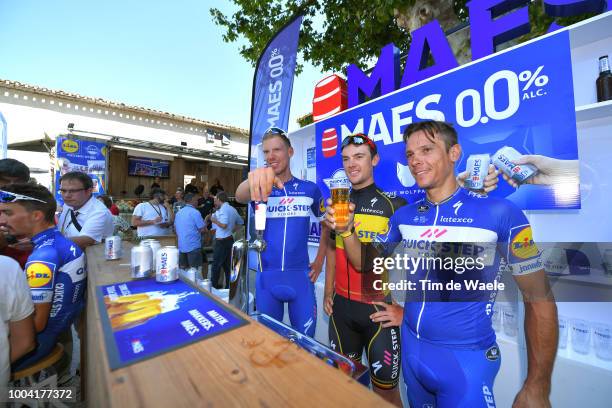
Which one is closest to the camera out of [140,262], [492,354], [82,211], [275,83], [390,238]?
[492,354]

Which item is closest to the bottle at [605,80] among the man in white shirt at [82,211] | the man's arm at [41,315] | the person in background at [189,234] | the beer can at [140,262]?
the beer can at [140,262]

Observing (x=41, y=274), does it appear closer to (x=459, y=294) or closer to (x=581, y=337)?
(x=459, y=294)

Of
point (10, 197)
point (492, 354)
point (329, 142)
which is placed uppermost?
point (329, 142)

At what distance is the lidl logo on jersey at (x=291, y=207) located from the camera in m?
2.67

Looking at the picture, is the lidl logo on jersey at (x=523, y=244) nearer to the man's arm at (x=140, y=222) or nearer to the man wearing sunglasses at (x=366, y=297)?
the man wearing sunglasses at (x=366, y=297)

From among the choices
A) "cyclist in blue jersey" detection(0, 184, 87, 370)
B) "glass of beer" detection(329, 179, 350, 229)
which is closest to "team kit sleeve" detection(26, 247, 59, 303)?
"cyclist in blue jersey" detection(0, 184, 87, 370)

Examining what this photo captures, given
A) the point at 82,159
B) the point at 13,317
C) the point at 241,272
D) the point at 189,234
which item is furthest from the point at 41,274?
the point at 82,159

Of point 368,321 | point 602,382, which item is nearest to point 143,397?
point 368,321

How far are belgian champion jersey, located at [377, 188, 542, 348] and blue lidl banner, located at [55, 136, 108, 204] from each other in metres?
11.1

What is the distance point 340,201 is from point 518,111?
1.61 meters

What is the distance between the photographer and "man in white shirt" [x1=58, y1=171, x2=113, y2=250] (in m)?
3.18

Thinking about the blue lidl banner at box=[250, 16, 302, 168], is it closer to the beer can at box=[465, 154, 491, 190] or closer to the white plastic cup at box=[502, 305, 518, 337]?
the beer can at box=[465, 154, 491, 190]

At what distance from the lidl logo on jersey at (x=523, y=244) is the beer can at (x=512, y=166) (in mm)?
720

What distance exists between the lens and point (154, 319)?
43.7 inches
